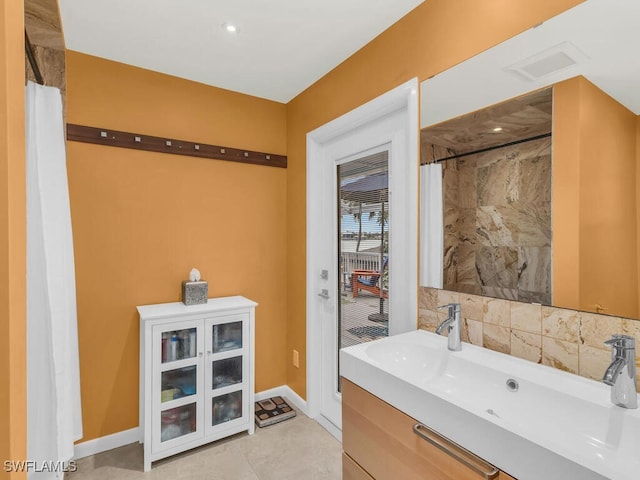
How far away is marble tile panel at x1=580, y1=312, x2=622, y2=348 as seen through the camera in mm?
1026

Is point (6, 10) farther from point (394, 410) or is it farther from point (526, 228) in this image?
point (526, 228)

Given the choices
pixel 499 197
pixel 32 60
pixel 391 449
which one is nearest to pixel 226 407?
pixel 391 449

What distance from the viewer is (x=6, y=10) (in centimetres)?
65

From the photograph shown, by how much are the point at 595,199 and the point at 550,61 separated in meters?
0.51

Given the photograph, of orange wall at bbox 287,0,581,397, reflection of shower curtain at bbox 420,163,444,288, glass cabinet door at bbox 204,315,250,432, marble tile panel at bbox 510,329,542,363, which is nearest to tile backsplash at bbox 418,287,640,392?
marble tile panel at bbox 510,329,542,363

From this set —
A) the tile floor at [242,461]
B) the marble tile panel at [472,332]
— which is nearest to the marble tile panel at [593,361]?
the marble tile panel at [472,332]

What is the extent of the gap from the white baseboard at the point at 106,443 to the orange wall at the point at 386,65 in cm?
118

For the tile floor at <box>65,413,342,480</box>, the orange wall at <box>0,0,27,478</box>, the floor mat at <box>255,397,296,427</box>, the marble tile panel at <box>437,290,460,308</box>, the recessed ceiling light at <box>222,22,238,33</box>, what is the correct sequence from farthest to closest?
the floor mat at <box>255,397,296,427</box> < the tile floor at <box>65,413,342,480</box> < the recessed ceiling light at <box>222,22,238,33</box> < the marble tile panel at <box>437,290,460,308</box> < the orange wall at <box>0,0,27,478</box>

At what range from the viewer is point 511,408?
1098mm

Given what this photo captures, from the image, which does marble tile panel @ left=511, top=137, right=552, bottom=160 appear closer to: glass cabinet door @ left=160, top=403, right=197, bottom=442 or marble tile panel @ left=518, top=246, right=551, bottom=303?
marble tile panel @ left=518, top=246, right=551, bottom=303

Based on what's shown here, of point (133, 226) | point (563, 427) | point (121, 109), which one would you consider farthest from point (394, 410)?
point (121, 109)

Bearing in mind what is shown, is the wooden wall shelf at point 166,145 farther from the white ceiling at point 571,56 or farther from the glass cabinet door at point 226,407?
the glass cabinet door at point 226,407

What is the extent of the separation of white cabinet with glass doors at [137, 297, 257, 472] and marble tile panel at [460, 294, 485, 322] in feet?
4.65

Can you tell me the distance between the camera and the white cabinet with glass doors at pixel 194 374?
1.97 metres
